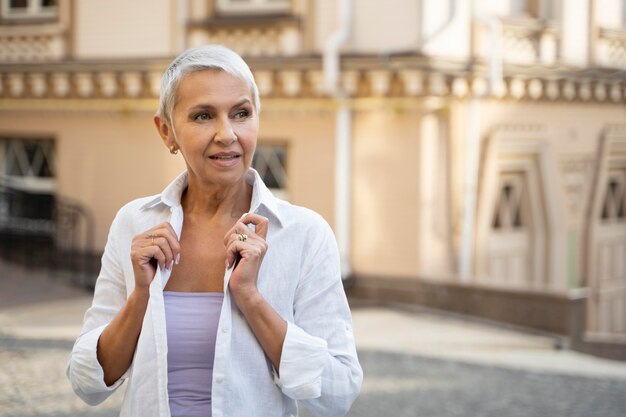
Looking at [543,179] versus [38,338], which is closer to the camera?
[38,338]

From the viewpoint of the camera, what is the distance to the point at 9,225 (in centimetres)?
1531

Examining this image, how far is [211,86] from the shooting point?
239 cm

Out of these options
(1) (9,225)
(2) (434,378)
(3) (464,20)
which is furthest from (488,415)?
(1) (9,225)

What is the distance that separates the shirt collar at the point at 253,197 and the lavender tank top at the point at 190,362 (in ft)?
0.95

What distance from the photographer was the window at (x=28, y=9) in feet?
49.4

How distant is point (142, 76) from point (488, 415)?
27.1 feet

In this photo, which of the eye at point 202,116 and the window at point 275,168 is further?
the window at point 275,168

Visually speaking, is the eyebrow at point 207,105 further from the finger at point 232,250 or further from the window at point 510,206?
the window at point 510,206

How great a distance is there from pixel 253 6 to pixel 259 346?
11.8 m

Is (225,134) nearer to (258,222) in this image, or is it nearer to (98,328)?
(258,222)

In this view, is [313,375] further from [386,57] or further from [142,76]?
[142,76]

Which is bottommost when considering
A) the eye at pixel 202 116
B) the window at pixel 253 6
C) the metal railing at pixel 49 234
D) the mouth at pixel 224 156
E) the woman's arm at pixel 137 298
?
the metal railing at pixel 49 234

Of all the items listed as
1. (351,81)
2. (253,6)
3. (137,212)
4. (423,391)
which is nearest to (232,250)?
(137,212)

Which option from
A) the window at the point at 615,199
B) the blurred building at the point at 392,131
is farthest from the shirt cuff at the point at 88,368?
the window at the point at 615,199
